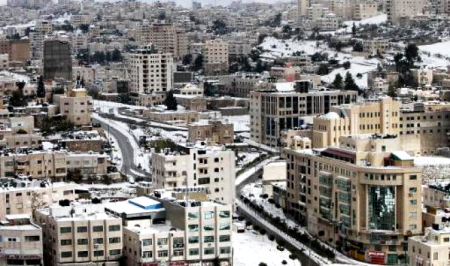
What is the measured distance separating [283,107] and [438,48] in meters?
20.6

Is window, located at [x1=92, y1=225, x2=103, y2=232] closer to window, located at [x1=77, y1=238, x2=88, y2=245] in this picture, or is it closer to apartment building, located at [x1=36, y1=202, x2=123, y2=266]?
apartment building, located at [x1=36, y1=202, x2=123, y2=266]

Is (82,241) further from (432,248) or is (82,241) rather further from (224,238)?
(432,248)

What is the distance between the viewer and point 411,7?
63.9 meters

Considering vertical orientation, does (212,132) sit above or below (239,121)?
above

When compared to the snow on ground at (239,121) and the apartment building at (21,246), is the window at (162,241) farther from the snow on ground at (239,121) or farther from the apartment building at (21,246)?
the snow on ground at (239,121)

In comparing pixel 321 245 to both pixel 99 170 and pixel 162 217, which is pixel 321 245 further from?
pixel 99 170

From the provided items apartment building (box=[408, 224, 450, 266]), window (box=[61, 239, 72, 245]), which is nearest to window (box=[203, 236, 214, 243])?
window (box=[61, 239, 72, 245])

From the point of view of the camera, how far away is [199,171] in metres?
22.6

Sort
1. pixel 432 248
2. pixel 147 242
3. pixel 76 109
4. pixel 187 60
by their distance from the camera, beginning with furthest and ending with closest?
pixel 187 60 < pixel 76 109 < pixel 147 242 < pixel 432 248

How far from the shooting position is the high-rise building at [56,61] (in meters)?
44.5

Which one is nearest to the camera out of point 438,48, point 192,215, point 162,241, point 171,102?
point 162,241

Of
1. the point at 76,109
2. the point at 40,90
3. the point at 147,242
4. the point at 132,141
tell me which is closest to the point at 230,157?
the point at 147,242

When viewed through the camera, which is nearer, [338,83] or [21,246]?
[21,246]

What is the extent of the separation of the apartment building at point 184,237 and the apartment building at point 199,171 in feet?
12.0
